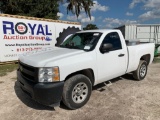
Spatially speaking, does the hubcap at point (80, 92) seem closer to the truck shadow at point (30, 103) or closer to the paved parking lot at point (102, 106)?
the paved parking lot at point (102, 106)

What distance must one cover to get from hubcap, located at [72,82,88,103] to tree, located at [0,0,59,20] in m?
17.3

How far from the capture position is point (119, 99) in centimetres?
482

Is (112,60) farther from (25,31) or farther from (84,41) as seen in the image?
(25,31)

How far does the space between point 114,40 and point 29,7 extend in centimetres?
1695

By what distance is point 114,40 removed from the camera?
5.21 m

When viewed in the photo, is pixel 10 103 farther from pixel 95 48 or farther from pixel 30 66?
pixel 95 48

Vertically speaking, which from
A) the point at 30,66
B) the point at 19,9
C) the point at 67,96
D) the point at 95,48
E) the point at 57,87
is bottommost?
the point at 67,96

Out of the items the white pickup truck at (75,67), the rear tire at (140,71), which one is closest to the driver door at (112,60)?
the white pickup truck at (75,67)

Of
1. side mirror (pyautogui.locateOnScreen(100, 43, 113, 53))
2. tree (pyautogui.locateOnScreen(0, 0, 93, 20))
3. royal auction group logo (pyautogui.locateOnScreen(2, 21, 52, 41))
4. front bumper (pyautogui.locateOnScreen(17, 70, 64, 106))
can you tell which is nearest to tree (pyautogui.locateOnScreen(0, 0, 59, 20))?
tree (pyautogui.locateOnScreen(0, 0, 93, 20))

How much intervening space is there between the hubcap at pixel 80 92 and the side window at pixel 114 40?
1455mm

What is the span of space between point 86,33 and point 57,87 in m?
2.27

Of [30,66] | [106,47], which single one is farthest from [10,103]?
[106,47]

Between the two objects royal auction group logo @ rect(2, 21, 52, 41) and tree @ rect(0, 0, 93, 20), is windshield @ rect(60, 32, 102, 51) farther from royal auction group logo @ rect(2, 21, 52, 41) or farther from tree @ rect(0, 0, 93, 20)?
tree @ rect(0, 0, 93, 20)

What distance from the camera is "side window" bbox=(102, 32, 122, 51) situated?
16.4 ft
